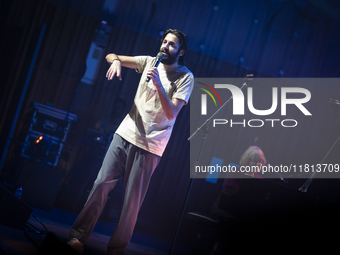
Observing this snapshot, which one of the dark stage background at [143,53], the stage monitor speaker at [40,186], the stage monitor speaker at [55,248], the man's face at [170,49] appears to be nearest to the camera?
the stage monitor speaker at [55,248]

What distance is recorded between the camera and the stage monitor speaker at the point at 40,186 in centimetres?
412

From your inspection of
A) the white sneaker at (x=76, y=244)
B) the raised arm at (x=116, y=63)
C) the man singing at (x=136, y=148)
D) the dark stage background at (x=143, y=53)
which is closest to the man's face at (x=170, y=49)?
the man singing at (x=136, y=148)

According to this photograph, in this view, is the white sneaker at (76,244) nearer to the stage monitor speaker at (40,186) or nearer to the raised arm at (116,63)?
the raised arm at (116,63)

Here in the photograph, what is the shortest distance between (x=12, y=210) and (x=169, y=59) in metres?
1.62

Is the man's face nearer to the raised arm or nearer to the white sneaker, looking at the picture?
the raised arm

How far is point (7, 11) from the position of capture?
466 centimetres

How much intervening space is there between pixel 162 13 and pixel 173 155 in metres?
2.15

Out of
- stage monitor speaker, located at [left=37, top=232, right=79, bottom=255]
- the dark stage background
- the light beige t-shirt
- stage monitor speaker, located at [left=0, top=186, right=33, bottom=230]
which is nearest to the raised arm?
the light beige t-shirt

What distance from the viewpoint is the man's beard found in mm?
2436

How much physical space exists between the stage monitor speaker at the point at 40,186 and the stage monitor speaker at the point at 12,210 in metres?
1.66

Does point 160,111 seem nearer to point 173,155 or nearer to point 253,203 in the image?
point 253,203

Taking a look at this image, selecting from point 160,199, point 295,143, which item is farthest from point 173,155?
point 295,143

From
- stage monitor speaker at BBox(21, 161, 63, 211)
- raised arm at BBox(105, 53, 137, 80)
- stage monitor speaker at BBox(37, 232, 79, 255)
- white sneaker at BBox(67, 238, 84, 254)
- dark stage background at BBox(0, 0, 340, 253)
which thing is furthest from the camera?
dark stage background at BBox(0, 0, 340, 253)

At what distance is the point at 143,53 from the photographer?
5.07m
